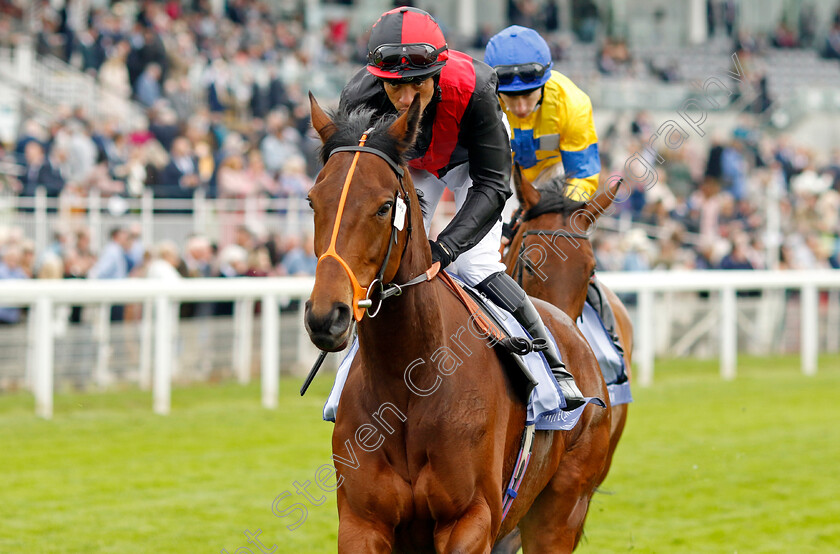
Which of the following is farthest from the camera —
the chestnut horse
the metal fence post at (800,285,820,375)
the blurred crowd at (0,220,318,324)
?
the metal fence post at (800,285,820,375)

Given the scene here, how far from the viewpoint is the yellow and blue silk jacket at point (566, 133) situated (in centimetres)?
504

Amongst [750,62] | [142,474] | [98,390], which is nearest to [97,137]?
[98,390]

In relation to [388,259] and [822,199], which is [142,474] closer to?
[388,259]

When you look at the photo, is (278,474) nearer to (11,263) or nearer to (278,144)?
(11,263)

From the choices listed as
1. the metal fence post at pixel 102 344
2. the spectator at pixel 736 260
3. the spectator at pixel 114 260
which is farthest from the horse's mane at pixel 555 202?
the spectator at pixel 736 260

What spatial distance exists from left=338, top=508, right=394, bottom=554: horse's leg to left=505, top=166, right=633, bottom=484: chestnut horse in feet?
5.64

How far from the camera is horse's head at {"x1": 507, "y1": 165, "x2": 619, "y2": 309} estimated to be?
184 inches

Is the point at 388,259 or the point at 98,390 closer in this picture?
the point at 388,259

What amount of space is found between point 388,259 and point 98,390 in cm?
697

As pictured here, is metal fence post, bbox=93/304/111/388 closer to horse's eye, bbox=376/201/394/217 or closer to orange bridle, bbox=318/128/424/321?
orange bridle, bbox=318/128/424/321

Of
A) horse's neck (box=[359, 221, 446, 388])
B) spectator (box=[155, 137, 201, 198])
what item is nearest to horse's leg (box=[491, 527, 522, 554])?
horse's neck (box=[359, 221, 446, 388])

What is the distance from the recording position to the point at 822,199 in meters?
17.1

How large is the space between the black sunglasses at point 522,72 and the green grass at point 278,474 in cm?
218

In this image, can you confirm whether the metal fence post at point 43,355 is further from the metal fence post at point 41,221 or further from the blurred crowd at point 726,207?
the blurred crowd at point 726,207
